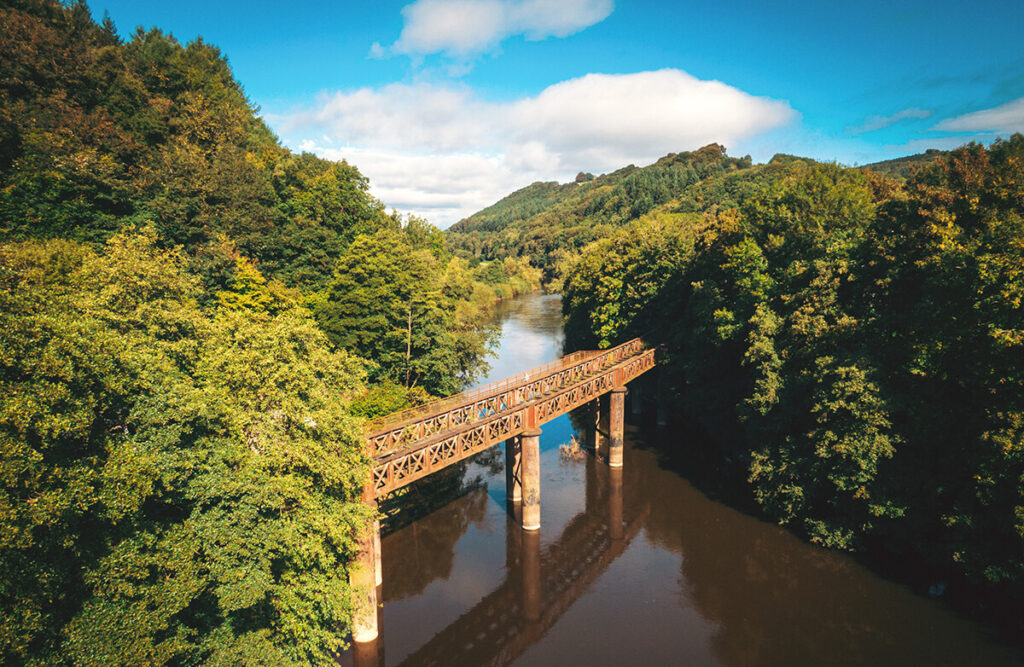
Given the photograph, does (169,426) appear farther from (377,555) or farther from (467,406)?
(467,406)

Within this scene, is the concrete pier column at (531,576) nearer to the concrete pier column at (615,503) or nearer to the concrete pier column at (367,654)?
the concrete pier column at (615,503)

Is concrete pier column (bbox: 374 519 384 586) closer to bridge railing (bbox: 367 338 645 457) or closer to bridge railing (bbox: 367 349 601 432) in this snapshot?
bridge railing (bbox: 367 338 645 457)

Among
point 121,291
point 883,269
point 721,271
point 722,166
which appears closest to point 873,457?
point 883,269

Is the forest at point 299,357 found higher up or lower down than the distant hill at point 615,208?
lower down

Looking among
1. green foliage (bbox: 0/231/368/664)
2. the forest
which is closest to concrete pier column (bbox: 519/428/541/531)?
the forest

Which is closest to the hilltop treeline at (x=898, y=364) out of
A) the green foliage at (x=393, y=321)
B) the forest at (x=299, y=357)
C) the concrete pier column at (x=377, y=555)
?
the forest at (x=299, y=357)

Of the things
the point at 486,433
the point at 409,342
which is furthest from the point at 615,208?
the point at 486,433
